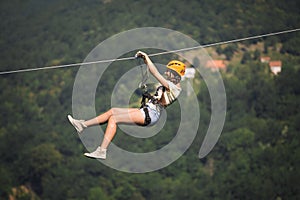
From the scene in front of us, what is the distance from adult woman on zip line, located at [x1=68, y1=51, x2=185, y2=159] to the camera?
1583 cm

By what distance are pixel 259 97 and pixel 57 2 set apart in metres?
71.8

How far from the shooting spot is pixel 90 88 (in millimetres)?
113625

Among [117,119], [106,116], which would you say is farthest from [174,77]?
[106,116]

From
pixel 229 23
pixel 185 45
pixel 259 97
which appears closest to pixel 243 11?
pixel 229 23

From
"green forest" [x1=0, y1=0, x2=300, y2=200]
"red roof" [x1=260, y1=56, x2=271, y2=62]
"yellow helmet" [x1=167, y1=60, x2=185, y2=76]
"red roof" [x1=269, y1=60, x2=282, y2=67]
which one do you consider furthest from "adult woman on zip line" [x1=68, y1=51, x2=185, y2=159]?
"red roof" [x1=260, y1=56, x2=271, y2=62]

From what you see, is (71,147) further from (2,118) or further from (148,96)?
(148,96)

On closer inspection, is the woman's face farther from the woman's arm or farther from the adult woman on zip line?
the woman's arm

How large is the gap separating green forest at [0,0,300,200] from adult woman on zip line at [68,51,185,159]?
223ft

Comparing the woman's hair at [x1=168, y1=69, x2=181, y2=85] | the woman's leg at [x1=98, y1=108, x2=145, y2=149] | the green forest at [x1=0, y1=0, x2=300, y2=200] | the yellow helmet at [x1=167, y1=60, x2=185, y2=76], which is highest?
the green forest at [x1=0, y1=0, x2=300, y2=200]

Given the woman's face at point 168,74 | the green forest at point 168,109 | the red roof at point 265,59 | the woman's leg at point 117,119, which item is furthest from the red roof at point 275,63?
the woman's leg at point 117,119

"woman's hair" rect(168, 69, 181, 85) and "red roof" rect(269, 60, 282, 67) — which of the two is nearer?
"woman's hair" rect(168, 69, 181, 85)

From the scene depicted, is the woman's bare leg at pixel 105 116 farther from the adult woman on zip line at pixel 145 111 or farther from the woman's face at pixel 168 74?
the woman's face at pixel 168 74

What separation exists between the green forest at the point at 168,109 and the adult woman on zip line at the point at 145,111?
67.9 metres

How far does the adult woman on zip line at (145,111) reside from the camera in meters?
15.8
